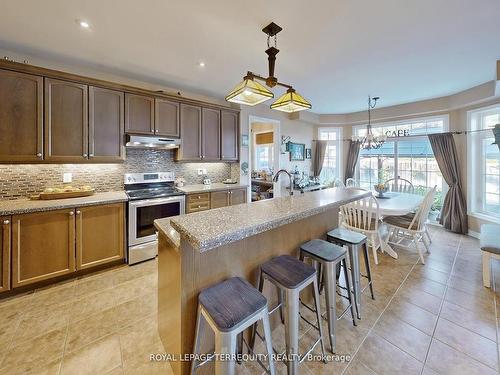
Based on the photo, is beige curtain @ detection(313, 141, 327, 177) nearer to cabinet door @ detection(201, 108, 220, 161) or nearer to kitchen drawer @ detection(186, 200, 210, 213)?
cabinet door @ detection(201, 108, 220, 161)

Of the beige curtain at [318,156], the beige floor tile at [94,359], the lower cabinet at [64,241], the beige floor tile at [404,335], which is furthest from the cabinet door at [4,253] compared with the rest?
the beige curtain at [318,156]

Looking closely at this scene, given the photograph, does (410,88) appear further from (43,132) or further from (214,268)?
(43,132)

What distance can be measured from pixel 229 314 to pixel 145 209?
7.70ft

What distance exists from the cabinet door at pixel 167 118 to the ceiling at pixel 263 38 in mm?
374

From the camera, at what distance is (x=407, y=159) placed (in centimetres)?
492

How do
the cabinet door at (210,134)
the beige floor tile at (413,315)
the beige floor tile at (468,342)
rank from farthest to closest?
the cabinet door at (210,134) → the beige floor tile at (413,315) → the beige floor tile at (468,342)

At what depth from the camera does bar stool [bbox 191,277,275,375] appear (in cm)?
101

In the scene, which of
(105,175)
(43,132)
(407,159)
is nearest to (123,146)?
(105,175)

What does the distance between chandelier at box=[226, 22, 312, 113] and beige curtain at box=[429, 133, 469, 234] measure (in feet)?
12.4

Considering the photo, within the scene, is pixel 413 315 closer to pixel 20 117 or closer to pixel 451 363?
pixel 451 363

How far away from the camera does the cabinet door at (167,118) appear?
3.28 metres

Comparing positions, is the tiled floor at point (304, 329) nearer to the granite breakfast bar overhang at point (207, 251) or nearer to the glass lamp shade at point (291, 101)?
the granite breakfast bar overhang at point (207, 251)

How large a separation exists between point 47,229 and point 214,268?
7.20 feet

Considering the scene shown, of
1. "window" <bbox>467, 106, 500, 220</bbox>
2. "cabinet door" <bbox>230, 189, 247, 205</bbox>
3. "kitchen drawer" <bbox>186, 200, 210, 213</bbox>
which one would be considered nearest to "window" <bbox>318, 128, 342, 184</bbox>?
"window" <bbox>467, 106, 500, 220</bbox>
